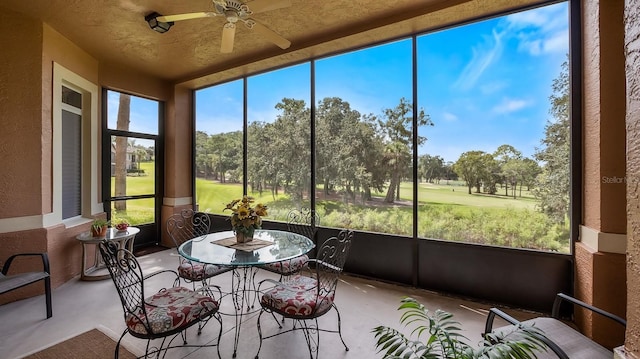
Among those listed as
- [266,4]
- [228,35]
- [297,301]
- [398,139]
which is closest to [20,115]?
[228,35]

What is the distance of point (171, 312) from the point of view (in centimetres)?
185

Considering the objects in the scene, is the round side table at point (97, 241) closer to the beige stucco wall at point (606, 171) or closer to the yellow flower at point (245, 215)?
the yellow flower at point (245, 215)

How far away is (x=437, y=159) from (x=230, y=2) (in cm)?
263

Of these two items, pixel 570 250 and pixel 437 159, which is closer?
pixel 570 250

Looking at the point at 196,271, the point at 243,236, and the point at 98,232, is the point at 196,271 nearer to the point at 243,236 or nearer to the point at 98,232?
the point at 243,236

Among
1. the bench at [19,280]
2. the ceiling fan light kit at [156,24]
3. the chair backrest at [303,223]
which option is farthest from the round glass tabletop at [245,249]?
the ceiling fan light kit at [156,24]

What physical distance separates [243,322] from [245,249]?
0.72 metres

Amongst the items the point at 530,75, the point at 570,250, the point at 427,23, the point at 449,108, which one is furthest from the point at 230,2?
the point at 570,250

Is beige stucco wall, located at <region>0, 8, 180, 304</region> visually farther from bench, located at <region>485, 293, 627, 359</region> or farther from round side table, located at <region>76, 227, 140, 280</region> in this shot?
bench, located at <region>485, 293, 627, 359</region>

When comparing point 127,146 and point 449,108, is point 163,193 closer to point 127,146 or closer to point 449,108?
point 127,146

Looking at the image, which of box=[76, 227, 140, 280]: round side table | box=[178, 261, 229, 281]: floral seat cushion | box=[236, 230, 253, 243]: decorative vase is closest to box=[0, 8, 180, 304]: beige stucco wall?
box=[76, 227, 140, 280]: round side table

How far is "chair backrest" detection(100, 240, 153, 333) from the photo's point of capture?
1783 millimetres

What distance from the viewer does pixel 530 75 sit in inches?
109

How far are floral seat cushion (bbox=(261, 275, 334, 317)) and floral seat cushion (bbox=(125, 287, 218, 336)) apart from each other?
42 cm
